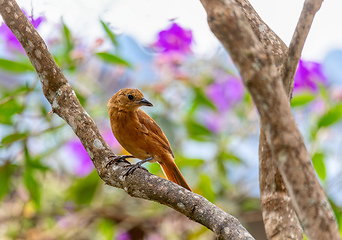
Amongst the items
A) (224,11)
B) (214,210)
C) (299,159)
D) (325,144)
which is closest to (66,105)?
(214,210)

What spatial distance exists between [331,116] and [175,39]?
1108 mm

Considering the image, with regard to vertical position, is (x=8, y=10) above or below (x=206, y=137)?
above

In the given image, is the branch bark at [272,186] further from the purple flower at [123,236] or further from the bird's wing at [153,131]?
the purple flower at [123,236]

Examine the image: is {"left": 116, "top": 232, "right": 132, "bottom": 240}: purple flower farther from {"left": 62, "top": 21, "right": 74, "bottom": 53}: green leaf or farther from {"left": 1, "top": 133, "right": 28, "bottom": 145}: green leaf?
{"left": 62, "top": 21, "right": 74, "bottom": 53}: green leaf

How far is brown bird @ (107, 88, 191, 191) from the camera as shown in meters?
1.81

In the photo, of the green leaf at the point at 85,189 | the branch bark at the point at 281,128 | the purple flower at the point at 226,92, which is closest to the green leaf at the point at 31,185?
the green leaf at the point at 85,189

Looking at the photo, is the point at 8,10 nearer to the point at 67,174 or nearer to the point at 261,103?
the point at 261,103

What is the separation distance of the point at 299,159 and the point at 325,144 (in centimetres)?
247

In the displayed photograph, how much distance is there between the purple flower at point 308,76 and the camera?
8.27 ft

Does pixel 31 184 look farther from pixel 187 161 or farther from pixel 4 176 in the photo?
pixel 187 161

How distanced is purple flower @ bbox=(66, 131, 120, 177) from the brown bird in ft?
3.83

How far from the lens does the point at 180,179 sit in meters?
1.88

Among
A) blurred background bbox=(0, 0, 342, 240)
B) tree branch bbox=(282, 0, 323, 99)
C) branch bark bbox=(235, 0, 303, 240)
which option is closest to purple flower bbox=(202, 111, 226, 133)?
blurred background bbox=(0, 0, 342, 240)

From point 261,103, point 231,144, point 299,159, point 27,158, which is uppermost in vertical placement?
point 27,158
